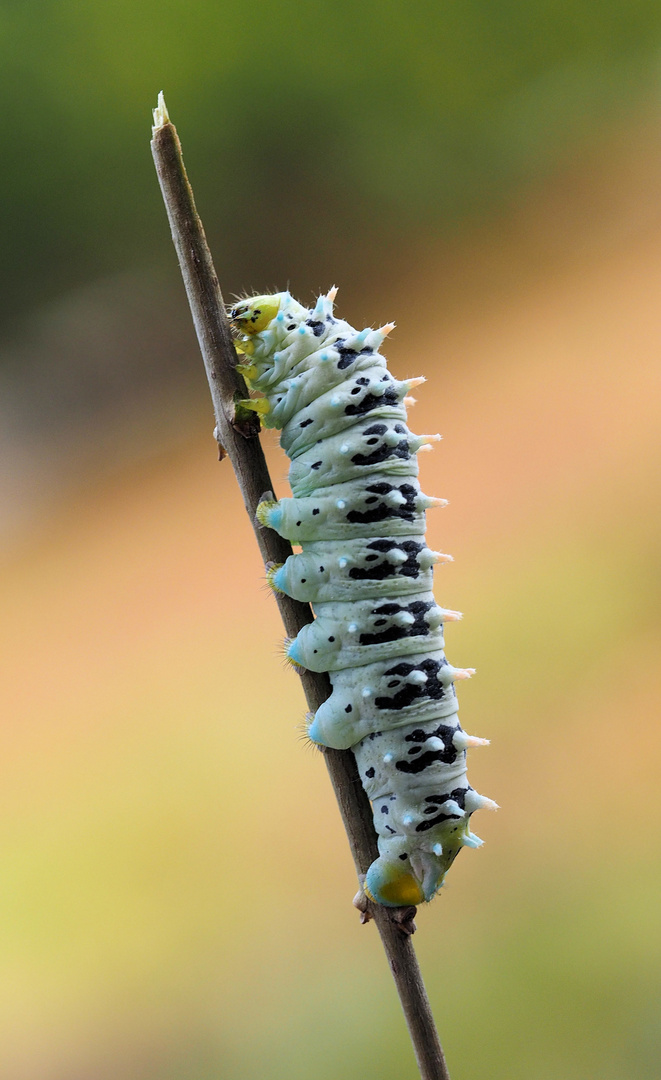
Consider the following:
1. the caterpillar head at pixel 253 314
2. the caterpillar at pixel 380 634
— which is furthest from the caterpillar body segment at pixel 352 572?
the caterpillar head at pixel 253 314

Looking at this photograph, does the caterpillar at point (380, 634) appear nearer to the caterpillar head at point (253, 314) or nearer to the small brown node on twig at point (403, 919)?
the small brown node on twig at point (403, 919)

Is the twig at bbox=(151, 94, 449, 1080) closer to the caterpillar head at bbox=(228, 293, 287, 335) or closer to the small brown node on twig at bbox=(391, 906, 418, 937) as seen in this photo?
the small brown node on twig at bbox=(391, 906, 418, 937)

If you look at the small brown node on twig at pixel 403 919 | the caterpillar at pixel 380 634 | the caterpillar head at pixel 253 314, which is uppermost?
the caterpillar head at pixel 253 314

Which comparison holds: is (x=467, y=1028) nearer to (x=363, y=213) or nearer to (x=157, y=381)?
(x=157, y=381)

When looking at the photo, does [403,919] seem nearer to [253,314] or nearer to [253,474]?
[253,474]

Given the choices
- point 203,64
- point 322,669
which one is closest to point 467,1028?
point 322,669

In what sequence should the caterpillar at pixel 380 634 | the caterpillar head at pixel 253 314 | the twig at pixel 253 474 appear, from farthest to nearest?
the caterpillar head at pixel 253 314 < the caterpillar at pixel 380 634 < the twig at pixel 253 474
